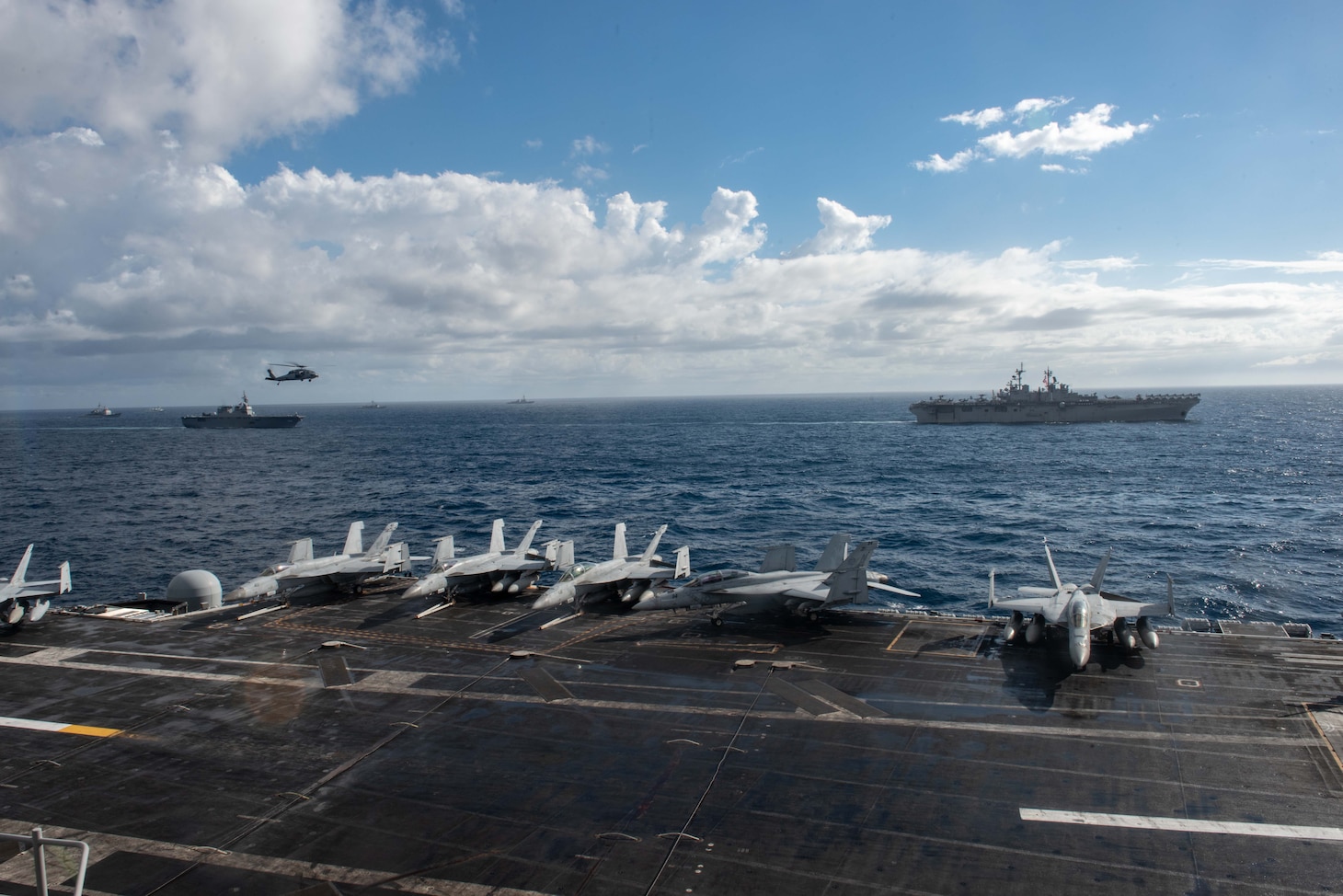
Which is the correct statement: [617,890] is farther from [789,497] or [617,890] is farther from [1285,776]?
[789,497]

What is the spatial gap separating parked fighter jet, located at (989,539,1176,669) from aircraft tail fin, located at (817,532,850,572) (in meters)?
6.95

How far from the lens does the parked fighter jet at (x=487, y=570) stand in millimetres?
36906

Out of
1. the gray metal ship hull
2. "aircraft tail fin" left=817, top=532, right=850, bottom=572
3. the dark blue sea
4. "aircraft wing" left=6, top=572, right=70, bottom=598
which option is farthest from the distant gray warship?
"aircraft wing" left=6, top=572, right=70, bottom=598

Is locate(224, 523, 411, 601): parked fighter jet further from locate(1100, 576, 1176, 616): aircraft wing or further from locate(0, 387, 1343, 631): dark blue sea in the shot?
locate(1100, 576, 1176, 616): aircraft wing

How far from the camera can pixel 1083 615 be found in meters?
25.7

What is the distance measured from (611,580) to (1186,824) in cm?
2443

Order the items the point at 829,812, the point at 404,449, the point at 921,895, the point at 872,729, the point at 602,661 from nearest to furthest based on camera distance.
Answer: the point at 921,895, the point at 829,812, the point at 872,729, the point at 602,661, the point at 404,449

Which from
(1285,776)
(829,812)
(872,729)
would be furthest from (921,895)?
(1285,776)

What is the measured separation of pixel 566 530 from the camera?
7056cm

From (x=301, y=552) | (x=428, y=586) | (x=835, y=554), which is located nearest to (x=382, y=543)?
(x=301, y=552)

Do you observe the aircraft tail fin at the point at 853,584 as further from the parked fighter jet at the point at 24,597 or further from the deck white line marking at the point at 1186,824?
the parked fighter jet at the point at 24,597

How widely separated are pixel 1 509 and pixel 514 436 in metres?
114

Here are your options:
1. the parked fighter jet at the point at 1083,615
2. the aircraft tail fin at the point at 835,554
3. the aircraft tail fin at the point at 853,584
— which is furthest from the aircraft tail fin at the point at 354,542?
the parked fighter jet at the point at 1083,615

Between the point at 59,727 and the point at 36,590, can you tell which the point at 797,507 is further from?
the point at 59,727
